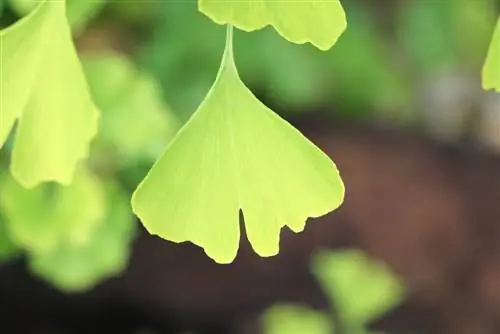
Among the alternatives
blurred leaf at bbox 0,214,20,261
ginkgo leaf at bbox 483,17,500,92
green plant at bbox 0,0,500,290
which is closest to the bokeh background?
blurred leaf at bbox 0,214,20,261

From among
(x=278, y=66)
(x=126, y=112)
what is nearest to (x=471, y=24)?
(x=278, y=66)

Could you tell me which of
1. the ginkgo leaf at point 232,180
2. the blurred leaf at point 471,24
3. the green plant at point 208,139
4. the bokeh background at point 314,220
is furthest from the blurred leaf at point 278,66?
the ginkgo leaf at point 232,180

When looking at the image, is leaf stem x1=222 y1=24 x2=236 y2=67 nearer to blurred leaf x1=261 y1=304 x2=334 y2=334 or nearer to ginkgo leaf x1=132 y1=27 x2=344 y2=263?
ginkgo leaf x1=132 y1=27 x2=344 y2=263

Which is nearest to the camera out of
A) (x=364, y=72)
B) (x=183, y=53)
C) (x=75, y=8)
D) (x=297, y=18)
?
(x=297, y=18)

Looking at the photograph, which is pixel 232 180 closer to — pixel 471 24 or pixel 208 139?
pixel 208 139

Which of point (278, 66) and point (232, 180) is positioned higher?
point (232, 180)
